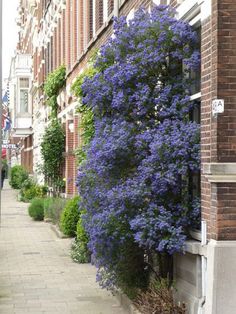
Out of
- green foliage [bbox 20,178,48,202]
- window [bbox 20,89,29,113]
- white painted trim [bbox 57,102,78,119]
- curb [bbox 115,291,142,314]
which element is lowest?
curb [bbox 115,291,142,314]

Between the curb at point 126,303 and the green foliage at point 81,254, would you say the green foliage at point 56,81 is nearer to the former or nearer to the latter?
the green foliage at point 81,254

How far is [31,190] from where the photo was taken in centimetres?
3300

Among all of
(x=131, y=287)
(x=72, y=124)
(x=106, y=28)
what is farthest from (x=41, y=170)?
(x=131, y=287)

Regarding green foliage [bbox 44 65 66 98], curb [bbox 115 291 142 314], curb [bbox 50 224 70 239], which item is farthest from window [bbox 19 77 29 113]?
curb [bbox 115 291 142 314]

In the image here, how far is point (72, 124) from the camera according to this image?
22.2m

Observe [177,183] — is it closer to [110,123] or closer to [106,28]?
[110,123]

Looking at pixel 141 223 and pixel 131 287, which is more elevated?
pixel 141 223

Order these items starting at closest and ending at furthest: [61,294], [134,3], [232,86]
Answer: [232,86]
[61,294]
[134,3]

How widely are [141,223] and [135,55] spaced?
6.86 ft

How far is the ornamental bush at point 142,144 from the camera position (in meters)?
7.90

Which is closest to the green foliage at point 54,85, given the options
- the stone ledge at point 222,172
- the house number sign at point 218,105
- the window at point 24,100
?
the house number sign at point 218,105

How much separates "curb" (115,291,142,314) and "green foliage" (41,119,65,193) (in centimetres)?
1521

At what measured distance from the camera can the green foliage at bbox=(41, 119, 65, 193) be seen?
991 inches

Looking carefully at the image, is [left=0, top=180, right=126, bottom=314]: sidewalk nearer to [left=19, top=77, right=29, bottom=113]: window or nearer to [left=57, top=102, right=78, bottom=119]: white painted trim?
[left=57, top=102, right=78, bottom=119]: white painted trim
